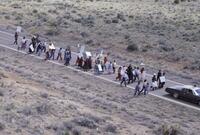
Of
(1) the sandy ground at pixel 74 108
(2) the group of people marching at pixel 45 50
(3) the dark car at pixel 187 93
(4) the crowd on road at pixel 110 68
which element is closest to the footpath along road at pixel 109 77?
(3) the dark car at pixel 187 93

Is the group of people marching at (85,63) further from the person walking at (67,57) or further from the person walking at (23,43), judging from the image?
the person walking at (23,43)

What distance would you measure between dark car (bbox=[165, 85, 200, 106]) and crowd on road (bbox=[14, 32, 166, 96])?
175 cm

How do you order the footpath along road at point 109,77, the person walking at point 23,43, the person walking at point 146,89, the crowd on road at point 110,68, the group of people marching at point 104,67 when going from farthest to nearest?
the person walking at point 23,43 < the group of people marching at point 104,67 < the crowd on road at point 110,68 < the person walking at point 146,89 < the footpath along road at point 109,77

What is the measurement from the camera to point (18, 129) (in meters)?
20.6

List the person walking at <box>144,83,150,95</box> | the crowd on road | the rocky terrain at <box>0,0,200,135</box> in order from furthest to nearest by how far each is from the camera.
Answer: the crowd on road, the person walking at <box>144,83,150,95</box>, the rocky terrain at <box>0,0,200,135</box>

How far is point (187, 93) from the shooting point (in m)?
31.5

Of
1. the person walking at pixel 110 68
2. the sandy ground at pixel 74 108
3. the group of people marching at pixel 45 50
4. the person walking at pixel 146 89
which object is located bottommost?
the sandy ground at pixel 74 108

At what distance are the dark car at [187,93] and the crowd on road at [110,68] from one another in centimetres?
175

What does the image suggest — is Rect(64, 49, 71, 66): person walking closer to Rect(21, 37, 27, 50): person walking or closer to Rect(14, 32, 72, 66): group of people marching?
Rect(14, 32, 72, 66): group of people marching

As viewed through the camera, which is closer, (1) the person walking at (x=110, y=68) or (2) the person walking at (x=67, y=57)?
(1) the person walking at (x=110, y=68)

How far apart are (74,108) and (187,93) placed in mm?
9098

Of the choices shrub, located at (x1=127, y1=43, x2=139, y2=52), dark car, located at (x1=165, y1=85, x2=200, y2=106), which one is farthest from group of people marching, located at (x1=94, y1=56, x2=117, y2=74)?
shrub, located at (x1=127, y1=43, x2=139, y2=52)

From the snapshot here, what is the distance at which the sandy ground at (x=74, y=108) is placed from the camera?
2224 centimetres

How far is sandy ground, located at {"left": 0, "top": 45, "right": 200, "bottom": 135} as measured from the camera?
22.2m
